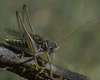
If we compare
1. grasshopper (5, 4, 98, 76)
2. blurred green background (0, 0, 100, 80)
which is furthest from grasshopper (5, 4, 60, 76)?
blurred green background (0, 0, 100, 80)

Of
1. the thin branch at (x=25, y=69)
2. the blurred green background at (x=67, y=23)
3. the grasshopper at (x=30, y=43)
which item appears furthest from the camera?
the blurred green background at (x=67, y=23)

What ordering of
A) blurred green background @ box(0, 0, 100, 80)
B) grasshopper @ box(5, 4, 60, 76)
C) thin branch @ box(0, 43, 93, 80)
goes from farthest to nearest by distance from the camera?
blurred green background @ box(0, 0, 100, 80) → grasshopper @ box(5, 4, 60, 76) → thin branch @ box(0, 43, 93, 80)

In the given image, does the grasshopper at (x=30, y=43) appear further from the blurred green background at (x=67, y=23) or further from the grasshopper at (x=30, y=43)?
the blurred green background at (x=67, y=23)

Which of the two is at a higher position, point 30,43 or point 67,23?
point 67,23

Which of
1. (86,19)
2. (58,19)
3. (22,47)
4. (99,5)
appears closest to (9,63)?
(22,47)

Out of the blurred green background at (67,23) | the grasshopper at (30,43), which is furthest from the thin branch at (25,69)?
the blurred green background at (67,23)

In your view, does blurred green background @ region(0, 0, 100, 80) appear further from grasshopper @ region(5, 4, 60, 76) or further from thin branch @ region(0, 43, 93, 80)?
thin branch @ region(0, 43, 93, 80)

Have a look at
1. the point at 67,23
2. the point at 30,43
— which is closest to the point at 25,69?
the point at 30,43

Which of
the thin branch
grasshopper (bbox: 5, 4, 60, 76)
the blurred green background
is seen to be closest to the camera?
the thin branch

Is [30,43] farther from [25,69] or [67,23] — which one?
[67,23]

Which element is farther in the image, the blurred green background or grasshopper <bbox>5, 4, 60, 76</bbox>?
the blurred green background
